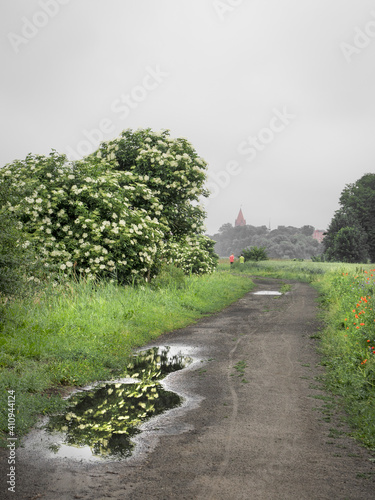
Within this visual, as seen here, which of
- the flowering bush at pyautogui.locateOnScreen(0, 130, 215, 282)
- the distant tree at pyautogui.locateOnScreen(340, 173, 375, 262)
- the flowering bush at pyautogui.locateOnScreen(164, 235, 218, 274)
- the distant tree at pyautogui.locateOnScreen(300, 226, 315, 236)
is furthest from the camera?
the distant tree at pyautogui.locateOnScreen(300, 226, 315, 236)

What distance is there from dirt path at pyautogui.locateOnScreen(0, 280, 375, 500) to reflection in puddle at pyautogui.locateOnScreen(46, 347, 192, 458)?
0.72ft

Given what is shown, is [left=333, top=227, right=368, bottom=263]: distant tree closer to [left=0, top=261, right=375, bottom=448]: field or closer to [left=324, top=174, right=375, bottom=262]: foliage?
[left=324, top=174, right=375, bottom=262]: foliage

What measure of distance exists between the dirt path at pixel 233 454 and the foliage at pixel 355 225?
49863mm

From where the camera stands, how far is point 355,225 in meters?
58.6

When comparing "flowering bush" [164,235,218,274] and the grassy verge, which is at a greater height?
"flowering bush" [164,235,218,274]

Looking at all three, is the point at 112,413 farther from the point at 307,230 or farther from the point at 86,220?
the point at 307,230

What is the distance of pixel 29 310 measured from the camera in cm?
925

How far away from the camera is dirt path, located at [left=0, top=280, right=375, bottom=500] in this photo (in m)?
3.73

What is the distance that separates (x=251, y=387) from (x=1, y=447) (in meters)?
3.62

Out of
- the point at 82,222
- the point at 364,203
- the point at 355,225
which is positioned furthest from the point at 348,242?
the point at 82,222

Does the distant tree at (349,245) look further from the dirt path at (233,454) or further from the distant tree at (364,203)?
the dirt path at (233,454)

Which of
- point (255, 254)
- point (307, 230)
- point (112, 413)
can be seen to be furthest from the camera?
point (307, 230)

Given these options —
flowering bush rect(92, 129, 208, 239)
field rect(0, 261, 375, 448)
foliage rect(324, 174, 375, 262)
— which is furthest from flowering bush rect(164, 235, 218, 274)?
foliage rect(324, 174, 375, 262)

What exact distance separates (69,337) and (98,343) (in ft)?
1.79
